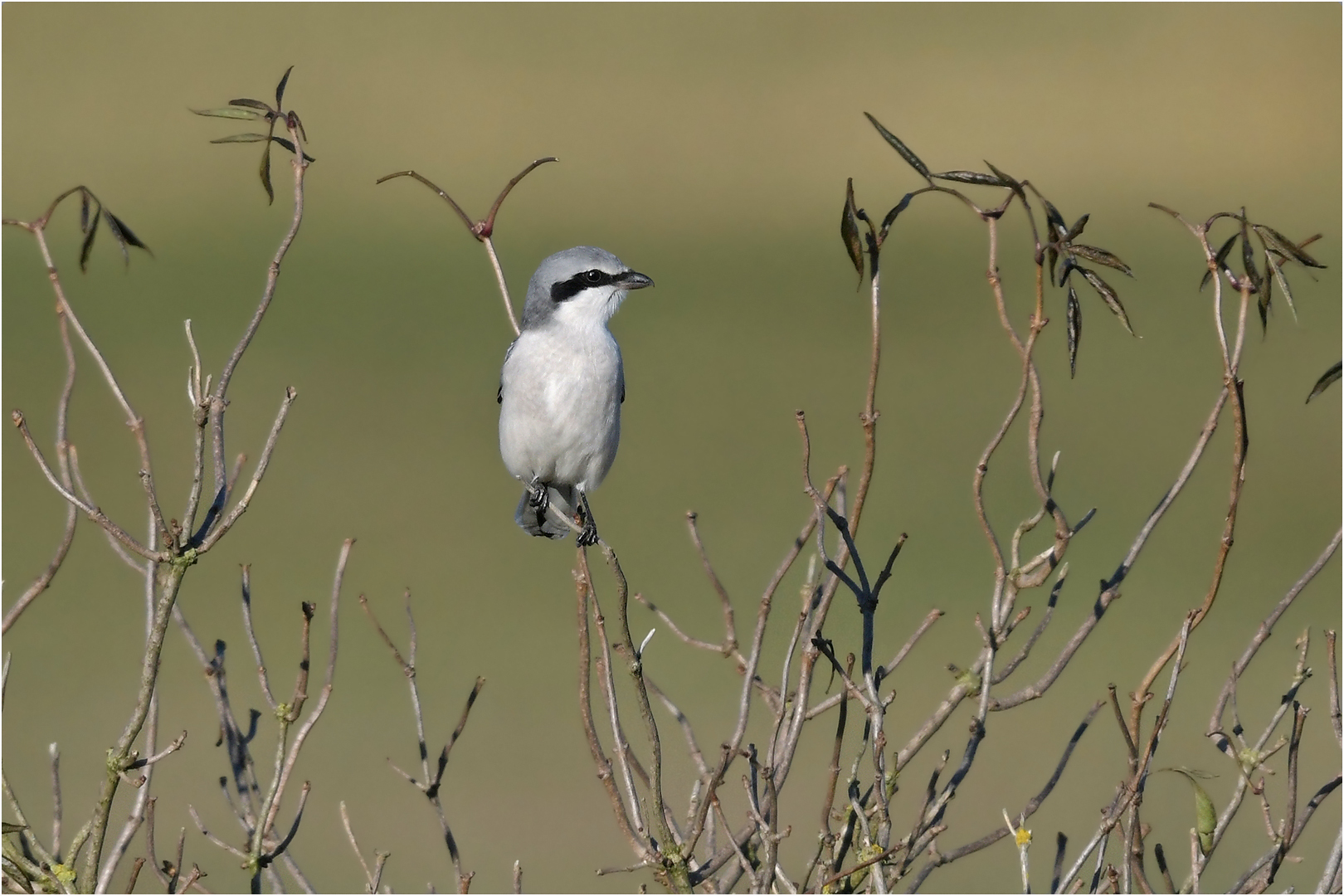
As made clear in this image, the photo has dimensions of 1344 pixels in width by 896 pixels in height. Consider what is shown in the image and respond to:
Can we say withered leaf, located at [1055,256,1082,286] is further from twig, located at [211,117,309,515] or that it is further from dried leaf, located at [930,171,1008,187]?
twig, located at [211,117,309,515]

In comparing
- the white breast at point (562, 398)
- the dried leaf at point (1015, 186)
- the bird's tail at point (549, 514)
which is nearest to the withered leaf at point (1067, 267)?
the dried leaf at point (1015, 186)

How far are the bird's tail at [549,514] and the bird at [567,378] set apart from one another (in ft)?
0.52

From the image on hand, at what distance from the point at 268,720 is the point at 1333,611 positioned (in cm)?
881

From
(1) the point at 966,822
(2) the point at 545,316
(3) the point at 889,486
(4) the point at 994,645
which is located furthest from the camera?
(3) the point at 889,486

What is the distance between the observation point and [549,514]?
4.25 meters

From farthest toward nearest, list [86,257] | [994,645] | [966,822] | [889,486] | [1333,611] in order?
[889,486] → [1333,611] → [966,822] → [86,257] → [994,645]

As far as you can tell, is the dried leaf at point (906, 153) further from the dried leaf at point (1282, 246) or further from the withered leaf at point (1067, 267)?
the dried leaf at point (1282, 246)

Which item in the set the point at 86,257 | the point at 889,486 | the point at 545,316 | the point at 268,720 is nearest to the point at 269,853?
the point at 86,257

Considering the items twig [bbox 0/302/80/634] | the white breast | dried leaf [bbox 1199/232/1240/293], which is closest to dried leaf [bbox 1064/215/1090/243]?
dried leaf [bbox 1199/232/1240/293]

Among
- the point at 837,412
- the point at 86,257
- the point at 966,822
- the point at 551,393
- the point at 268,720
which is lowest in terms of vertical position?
the point at 966,822

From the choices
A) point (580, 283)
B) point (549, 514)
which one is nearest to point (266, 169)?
point (580, 283)

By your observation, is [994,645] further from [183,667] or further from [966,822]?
[183,667]

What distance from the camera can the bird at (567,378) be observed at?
12.8 feet

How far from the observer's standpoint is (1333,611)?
37.9 ft
